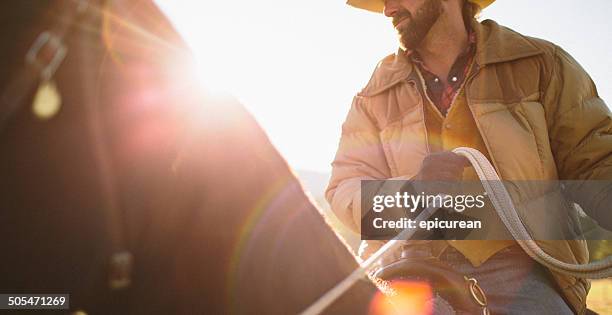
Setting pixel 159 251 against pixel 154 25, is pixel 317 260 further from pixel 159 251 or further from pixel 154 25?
pixel 154 25

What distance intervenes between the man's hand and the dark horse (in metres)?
1.39

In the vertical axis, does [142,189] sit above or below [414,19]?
below

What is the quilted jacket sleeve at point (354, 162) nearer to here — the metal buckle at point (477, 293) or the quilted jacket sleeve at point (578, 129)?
the metal buckle at point (477, 293)

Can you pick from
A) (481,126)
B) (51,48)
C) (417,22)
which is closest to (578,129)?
(481,126)

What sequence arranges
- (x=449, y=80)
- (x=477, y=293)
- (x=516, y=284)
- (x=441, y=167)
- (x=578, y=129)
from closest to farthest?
(x=477, y=293)
(x=441, y=167)
(x=516, y=284)
(x=578, y=129)
(x=449, y=80)

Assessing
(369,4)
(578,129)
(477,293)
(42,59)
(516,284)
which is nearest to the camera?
(42,59)

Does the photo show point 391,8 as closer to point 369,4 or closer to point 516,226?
point 369,4

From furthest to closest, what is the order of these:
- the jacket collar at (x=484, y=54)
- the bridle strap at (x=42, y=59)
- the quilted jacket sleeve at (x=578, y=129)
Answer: the jacket collar at (x=484, y=54), the quilted jacket sleeve at (x=578, y=129), the bridle strap at (x=42, y=59)

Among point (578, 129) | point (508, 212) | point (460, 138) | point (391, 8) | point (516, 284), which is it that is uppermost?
point (391, 8)

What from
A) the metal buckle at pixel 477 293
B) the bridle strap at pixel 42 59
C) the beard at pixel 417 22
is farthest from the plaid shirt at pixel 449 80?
the bridle strap at pixel 42 59

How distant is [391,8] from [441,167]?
1.44 meters

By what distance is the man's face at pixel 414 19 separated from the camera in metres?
2.79

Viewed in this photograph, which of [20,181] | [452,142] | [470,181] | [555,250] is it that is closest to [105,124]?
[20,181]

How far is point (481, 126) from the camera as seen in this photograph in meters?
2.50
